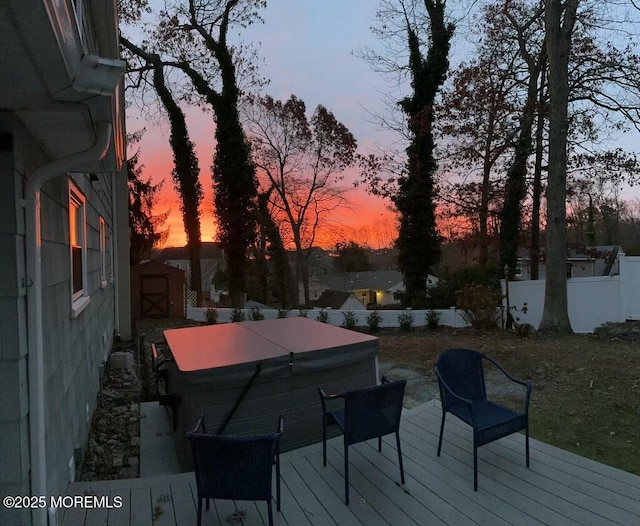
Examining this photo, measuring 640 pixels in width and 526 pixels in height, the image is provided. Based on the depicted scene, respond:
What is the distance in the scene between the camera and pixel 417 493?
2.81 meters

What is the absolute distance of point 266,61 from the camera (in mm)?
17109

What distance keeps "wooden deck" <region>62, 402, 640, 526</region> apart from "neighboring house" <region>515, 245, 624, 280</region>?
42.5 feet

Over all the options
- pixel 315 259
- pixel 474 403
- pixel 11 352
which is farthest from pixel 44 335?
pixel 315 259

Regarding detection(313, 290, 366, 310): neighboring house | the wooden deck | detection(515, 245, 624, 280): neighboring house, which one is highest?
detection(515, 245, 624, 280): neighboring house

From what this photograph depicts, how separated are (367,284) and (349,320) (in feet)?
78.0

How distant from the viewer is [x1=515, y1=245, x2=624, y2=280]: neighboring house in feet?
48.0

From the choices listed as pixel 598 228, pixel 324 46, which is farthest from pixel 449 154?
pixel 598 228

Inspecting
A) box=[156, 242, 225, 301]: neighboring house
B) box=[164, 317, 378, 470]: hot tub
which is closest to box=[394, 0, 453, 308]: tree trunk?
box=[164, 317, 378, 470]: hot tub

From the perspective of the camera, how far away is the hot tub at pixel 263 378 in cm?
308

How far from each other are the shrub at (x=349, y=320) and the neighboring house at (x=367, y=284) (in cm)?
2061

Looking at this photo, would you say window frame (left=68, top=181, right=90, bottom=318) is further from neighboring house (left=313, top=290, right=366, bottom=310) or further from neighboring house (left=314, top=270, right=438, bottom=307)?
neighboring house (left=314, top=270, right=438, bottom=307)

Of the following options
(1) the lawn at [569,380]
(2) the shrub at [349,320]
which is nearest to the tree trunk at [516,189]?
(2) the shrub at [349,320]

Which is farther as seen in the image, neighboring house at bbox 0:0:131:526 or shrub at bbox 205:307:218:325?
shrub at bbox 205:307:218:325

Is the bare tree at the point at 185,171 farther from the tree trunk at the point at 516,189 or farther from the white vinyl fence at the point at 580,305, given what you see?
the tree trunk at the point at 516,189
